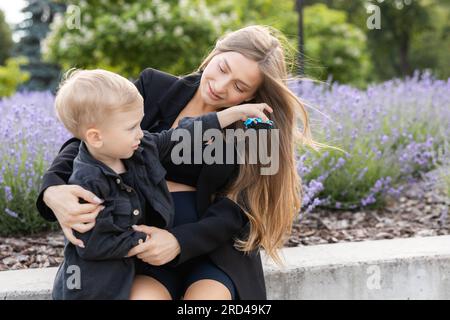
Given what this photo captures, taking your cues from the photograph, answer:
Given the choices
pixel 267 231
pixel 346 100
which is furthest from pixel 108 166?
pixel 346 100

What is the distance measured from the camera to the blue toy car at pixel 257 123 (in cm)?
209

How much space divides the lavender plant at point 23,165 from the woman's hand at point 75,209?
1003 millimetres

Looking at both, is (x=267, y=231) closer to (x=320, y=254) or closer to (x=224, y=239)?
(x=224, y=239)

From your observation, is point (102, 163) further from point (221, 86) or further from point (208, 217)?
point (221, 86)

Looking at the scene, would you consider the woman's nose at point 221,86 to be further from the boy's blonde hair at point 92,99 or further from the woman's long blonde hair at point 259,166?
the boy's blonde hair at point 92,99

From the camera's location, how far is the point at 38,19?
14203 mm

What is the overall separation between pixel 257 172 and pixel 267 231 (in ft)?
0.71

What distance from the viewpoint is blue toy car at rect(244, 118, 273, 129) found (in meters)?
2.09

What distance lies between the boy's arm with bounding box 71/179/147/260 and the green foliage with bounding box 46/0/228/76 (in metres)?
6.84

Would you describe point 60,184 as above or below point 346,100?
above

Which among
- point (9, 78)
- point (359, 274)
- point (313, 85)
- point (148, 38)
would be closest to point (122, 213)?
point (359, 274)

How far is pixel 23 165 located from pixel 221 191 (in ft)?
4.38

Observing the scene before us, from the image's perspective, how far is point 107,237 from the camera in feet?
6.01

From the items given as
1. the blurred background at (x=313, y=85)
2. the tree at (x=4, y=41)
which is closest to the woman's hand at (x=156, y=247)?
the blurred background at (x=313, y=85)
